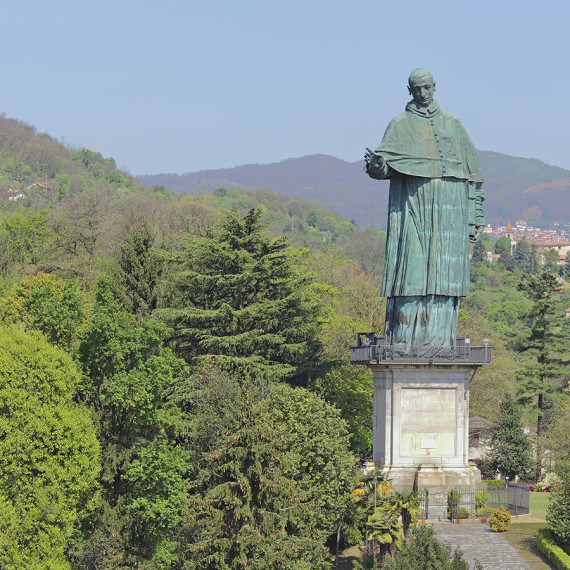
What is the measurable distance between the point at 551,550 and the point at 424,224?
11.4 metres

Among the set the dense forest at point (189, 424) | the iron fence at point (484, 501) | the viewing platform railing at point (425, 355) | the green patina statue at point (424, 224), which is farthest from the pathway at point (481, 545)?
the green patina statue at point (424, 224)

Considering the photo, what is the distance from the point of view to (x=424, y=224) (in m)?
39.6

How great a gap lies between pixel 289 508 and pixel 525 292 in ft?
89.4

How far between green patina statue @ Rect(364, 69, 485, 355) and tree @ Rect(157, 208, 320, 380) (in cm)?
713

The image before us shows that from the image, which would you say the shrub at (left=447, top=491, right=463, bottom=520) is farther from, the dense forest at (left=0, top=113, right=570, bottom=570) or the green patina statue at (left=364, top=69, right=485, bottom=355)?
the green patina statue at (left=364, top=69, right=485, bottom=355)

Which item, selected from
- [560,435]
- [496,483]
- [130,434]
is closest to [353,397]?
[496,483]

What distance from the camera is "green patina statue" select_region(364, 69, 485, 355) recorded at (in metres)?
39.4

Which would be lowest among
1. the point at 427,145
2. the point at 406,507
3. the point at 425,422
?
the point at 406,507

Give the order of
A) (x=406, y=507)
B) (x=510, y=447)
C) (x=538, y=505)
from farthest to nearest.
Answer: (x=510, y=447) → (x=538, y=505) → (x=406, y=507)

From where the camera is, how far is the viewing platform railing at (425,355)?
3847 cm

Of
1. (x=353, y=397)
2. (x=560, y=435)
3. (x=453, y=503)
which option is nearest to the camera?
(x=453, y=503)

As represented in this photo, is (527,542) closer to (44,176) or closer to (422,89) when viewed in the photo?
(422,89)

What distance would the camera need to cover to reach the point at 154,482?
37562mm

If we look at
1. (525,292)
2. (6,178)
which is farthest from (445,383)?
(6,178)
